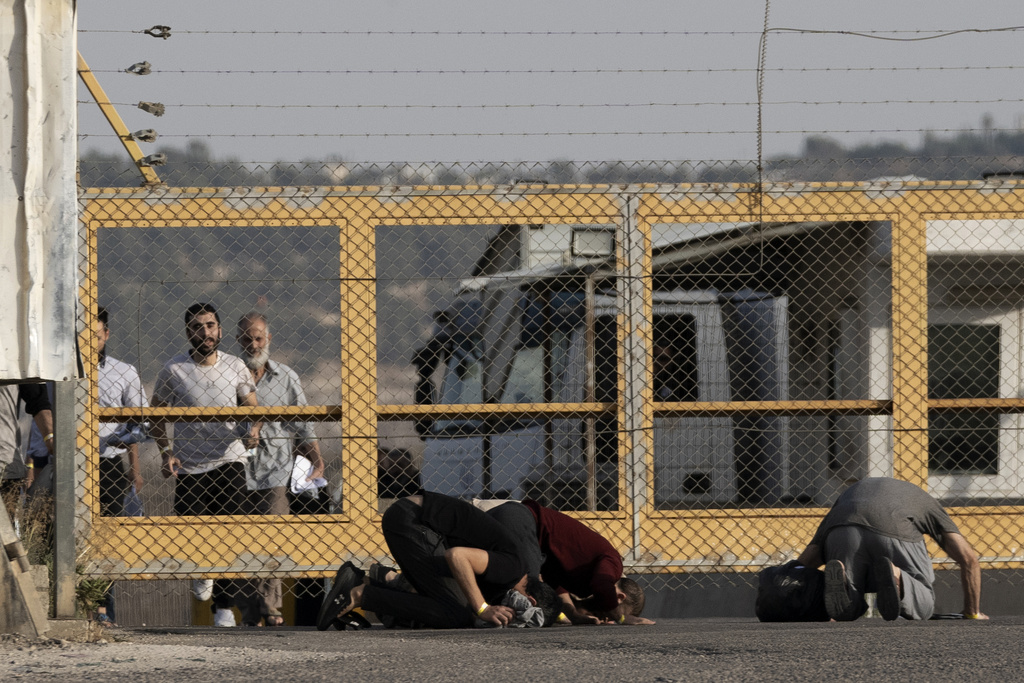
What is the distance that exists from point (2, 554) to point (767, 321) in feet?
19.1

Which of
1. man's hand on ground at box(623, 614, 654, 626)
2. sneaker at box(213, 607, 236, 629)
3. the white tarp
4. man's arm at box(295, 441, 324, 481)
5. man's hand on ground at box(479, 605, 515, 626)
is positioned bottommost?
sneaker at box(213, 607, 236, 629)

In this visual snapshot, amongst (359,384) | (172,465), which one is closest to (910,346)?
(359,384)

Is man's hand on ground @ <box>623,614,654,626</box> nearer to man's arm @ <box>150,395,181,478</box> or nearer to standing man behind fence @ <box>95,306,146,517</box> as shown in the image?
man's arm @ <box>150,395,181,478</box>

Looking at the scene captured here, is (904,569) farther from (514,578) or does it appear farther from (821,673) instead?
(821,673)

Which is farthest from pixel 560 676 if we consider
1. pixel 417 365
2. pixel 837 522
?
pixel 417 365

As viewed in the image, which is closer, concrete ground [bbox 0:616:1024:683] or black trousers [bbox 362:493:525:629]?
concrete ground [bbox 0:616:1024:683]

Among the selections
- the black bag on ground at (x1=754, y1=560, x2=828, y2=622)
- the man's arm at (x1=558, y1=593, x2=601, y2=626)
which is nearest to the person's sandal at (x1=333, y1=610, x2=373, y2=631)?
the man's arm at (x1=558, y1=593, x2=601, y2=626)

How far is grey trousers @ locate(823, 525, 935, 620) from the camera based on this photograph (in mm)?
6773

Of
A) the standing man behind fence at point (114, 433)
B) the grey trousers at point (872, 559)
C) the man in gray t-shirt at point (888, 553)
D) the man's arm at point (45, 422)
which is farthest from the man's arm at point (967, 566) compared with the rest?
the man's arm at point (45, 422)

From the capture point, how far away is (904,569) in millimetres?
6840

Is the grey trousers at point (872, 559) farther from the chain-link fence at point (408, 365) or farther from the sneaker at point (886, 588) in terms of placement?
the chain-link fence at point (408, 365)

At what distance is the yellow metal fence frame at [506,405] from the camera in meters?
7.23

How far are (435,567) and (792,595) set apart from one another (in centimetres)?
192

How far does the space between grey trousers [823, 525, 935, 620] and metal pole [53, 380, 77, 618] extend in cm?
386
